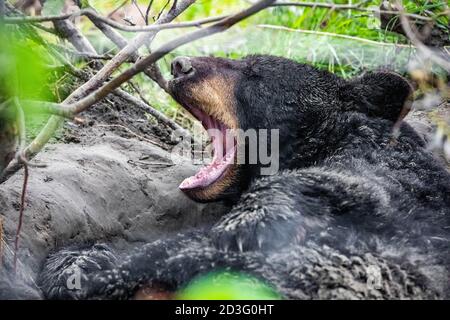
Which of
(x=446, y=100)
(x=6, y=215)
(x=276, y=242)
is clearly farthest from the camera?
(x=446, y=100)

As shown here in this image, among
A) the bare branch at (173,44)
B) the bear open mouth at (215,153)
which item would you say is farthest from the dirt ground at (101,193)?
the bare branch at (173,44)

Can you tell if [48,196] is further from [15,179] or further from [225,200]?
[225,200]

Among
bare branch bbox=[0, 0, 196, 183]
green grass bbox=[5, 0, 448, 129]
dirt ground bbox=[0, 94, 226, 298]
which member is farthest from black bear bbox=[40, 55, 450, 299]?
green grass bbox=[5, 0, 448, 129]

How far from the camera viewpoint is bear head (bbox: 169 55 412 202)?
15.1 feet

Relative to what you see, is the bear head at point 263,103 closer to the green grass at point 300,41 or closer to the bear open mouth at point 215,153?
the bear open mouth at point 215,153

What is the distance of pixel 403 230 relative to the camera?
3.62 meters

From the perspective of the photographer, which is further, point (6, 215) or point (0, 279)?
point (6, 215)

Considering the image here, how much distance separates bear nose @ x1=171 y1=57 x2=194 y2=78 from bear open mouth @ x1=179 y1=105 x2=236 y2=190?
26 centimetres

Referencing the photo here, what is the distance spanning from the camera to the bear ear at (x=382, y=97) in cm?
471

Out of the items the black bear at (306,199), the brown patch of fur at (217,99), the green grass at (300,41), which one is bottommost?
the black bear at (306,199)

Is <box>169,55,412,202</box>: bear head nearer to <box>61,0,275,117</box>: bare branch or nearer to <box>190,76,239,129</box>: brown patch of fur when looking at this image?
<box>190,76,239,129</box>: brown patch of fur

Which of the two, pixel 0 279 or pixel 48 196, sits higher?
pixel 48 196

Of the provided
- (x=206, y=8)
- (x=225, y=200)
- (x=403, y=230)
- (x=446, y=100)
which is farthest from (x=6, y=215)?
(x=206, y=8)

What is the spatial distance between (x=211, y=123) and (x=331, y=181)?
1301 millimetres
